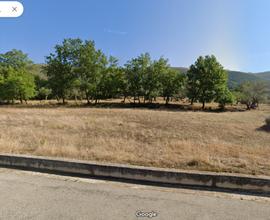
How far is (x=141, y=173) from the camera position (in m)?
4.09

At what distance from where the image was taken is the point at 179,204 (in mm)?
3139

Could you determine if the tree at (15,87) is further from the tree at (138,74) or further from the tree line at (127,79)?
the tree at (138,74)

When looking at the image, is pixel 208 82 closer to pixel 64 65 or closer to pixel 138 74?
pixel 138 74

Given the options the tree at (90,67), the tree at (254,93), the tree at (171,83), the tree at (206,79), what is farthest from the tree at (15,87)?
the tree at (254,93)

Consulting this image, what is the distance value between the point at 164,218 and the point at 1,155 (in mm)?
4027

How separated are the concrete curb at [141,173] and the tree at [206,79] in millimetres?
36739

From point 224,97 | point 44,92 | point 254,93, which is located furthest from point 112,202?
point 44,92

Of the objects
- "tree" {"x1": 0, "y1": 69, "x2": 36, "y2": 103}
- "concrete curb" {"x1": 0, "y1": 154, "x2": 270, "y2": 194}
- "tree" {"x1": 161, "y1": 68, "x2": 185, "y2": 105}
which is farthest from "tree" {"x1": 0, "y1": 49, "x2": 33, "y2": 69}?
"concrete curb" {"x1": 0, "y1": 154, "x2": 270, "y2": 194}

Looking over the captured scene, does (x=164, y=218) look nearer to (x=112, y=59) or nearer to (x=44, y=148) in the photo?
(x=44, y=148)

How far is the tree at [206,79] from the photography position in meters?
38.8

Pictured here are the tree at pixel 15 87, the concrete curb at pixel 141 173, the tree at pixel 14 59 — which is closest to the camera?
the concrete curb at pixel 141 173

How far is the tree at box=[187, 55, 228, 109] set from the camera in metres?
38.8

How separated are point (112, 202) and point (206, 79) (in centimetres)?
3883

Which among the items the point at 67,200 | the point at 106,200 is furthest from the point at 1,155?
the point at 106,200
